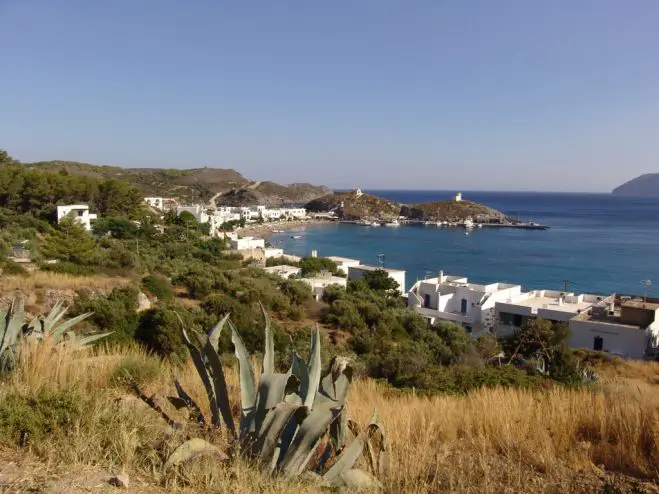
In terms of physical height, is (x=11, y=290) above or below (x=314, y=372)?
below

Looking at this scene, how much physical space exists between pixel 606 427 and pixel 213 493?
2585 mm

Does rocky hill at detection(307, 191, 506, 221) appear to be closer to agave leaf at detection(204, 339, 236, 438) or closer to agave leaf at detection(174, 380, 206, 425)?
agave leaf at detection(174, 380, 206, 425)

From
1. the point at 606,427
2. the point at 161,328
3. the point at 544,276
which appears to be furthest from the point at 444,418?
the point at 544,276

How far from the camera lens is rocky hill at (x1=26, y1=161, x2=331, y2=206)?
288 ft

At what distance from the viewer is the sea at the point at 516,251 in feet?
156

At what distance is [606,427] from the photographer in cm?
328

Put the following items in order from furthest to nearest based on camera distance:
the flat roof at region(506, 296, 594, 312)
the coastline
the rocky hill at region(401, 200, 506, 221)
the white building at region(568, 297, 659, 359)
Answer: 1. the rocky hill at region(401, 200, 506, 221)
2. the coastline
3. the flat roof at region(506, 296, 594, 312)
4. the white building at region(568, 297, 659, 359)

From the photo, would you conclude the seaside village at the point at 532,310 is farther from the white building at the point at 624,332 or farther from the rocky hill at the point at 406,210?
the rocky hill at the point at 406,210

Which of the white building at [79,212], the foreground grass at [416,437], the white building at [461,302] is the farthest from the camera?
the white building at [79,212]

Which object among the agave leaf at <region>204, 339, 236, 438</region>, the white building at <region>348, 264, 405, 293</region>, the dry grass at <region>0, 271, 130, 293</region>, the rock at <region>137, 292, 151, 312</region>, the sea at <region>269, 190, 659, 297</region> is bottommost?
the sea at <region>269, 190, 659, 297</region>

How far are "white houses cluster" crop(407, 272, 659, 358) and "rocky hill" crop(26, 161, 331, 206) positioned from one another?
57.6 metres

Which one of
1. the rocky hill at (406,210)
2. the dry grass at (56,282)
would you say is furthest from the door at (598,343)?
the rocky hill at (406,210)

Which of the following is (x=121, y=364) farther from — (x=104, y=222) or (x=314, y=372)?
(x=104, y=222)

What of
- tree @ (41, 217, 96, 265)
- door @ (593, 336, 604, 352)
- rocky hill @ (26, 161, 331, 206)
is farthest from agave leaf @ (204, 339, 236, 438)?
rocky hill @ (26, 161, 331, 206)
